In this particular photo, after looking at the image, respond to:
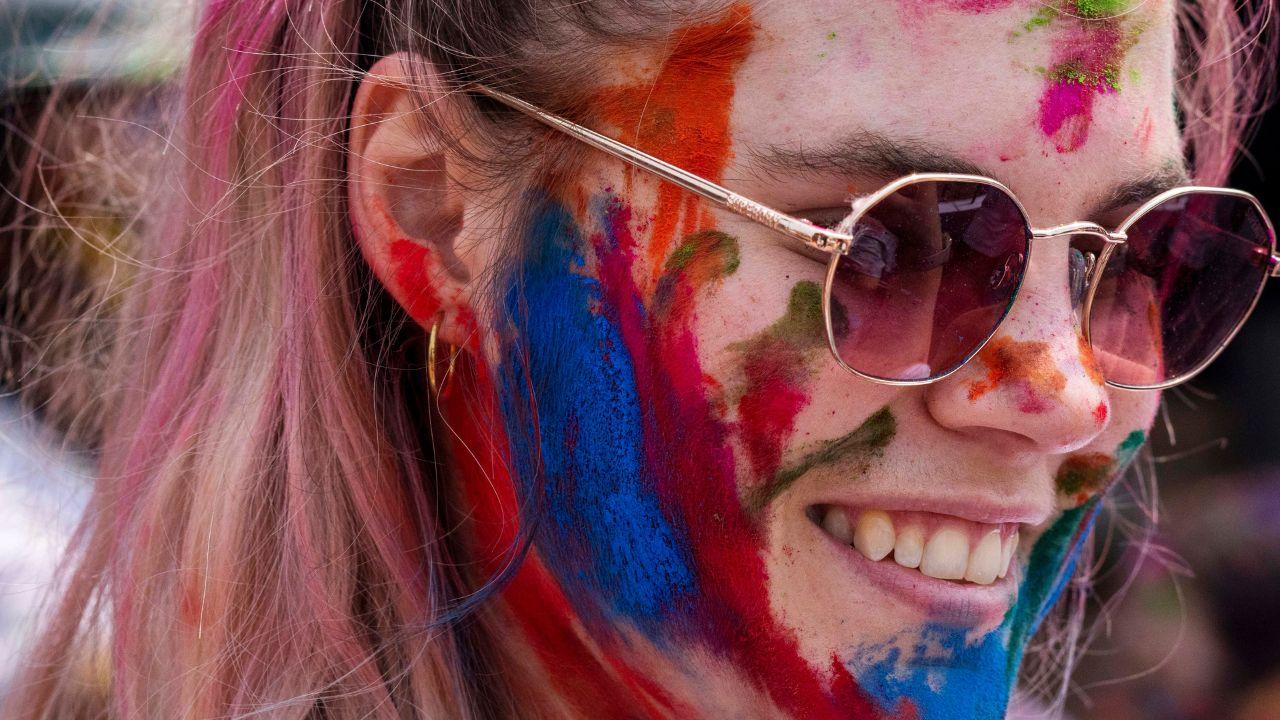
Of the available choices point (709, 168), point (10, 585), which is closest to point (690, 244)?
point (709, 168)

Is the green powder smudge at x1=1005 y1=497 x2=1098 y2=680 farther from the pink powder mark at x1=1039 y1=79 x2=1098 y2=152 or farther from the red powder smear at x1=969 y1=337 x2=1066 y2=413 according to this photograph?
the pink powder mark at x1=1039 y1=79 x2=1098 y2=152

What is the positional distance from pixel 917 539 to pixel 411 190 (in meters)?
0.81

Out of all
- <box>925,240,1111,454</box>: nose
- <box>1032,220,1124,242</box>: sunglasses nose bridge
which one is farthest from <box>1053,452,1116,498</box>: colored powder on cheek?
<box>1032,220,1124,242</box>: sunglasses nose bridge

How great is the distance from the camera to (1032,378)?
51.3 inches

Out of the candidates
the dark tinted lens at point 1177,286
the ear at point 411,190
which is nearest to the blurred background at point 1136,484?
the ear at point 411,190

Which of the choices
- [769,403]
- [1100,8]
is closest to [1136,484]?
[1100,8]

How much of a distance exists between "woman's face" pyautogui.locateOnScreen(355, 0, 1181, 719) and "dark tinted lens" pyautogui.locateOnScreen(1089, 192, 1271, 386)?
0.07 m

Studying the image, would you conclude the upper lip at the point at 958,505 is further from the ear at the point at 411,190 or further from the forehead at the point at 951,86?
the ear at the point at 411,190

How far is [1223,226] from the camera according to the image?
154 cm

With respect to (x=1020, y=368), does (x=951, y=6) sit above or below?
above

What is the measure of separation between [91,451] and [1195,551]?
3.33 m

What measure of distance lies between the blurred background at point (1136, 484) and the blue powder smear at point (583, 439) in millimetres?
872

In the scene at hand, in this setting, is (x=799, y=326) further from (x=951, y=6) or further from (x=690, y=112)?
(x=951, y=6)

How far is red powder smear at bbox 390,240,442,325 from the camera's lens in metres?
1.47
